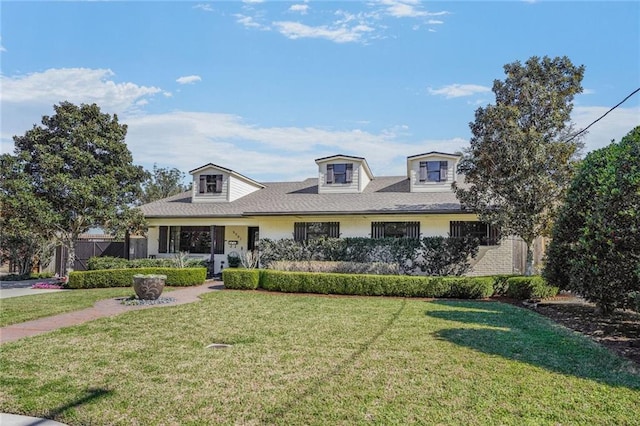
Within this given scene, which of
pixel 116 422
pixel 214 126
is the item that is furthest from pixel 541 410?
pixel 214 126

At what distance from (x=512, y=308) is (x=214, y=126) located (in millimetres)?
14972

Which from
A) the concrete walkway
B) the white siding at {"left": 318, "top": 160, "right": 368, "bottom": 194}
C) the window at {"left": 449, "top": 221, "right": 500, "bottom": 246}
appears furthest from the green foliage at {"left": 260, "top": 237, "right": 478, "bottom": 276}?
the concrete walkway

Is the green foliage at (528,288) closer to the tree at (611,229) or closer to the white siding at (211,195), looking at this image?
the tree at (611,229)

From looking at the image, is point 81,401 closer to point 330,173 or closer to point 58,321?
point 58,321

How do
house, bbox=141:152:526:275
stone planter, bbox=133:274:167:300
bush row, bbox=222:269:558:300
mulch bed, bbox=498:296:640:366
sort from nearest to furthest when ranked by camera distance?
mulch bed, bbox=498:296:640:366 → stone planter, bbox=133:274:167:300 → bush row, bbox=222:269:558:300 → house, bbox=141:152:526:275

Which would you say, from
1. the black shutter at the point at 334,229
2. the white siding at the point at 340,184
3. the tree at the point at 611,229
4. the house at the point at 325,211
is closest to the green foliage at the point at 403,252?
the house at the point at 325,211

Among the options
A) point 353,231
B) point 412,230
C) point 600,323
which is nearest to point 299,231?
point 353,231

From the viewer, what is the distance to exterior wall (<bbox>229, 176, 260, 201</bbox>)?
68.5 ft

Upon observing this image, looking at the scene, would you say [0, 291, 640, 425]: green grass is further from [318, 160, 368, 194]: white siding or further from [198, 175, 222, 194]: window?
[198, 175, 222, 194]: window

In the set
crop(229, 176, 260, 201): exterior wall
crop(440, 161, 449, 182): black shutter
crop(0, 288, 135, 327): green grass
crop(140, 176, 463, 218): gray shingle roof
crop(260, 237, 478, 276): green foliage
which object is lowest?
crop(0, 288, 135, 327): green grass

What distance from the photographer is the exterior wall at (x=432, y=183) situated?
1851 cm

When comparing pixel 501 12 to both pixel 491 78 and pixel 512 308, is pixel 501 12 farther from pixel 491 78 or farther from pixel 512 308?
pixel 512 308

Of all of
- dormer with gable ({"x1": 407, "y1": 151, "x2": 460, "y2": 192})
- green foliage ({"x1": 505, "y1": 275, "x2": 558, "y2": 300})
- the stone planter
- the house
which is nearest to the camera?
the stone planter

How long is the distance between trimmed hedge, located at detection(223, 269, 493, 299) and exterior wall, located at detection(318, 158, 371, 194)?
265 inches
